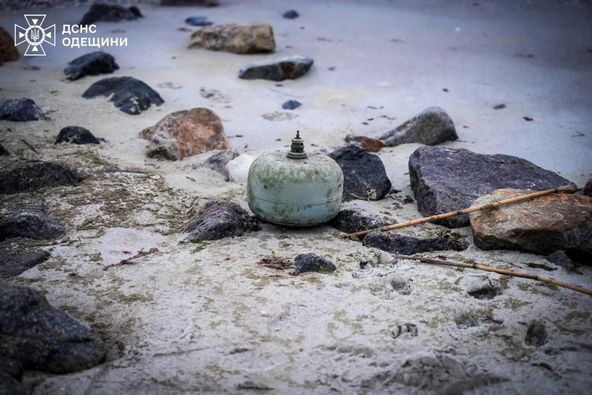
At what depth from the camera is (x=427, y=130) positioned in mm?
5184

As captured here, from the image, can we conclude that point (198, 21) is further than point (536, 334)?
Yes

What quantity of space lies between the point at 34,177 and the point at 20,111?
1654 mm

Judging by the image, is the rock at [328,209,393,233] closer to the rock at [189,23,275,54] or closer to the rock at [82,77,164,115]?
the rock at [82,77,164,115]

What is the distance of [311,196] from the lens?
11.3ft

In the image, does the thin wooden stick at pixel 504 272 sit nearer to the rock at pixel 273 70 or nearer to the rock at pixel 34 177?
the rock at pixel 34 177

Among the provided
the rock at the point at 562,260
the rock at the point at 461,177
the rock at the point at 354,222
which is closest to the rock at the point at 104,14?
the rock at the point at 461,177

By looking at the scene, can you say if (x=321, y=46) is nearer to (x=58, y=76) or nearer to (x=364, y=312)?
(x=58, y=76)

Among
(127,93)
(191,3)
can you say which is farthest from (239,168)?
(191,3)

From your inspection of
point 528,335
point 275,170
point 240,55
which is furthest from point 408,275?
point 240,55

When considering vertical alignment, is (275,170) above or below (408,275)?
above

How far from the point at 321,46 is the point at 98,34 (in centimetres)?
327

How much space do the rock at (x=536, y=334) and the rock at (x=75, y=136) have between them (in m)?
4.01

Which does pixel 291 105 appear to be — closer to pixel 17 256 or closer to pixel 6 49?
pixel 17 256

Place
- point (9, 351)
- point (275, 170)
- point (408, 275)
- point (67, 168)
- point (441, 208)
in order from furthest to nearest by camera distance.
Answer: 1. point (67, 168)
2. point (441, 208)
3. point (275, 170)
4. point (408, 275)
5. point (9, 351)
